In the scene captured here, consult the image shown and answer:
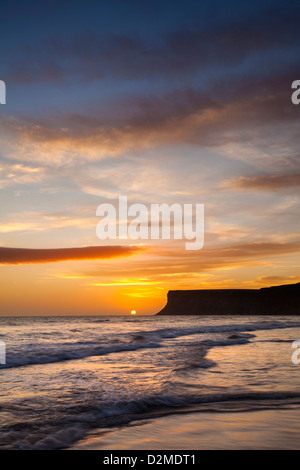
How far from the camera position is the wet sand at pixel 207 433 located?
5.29 meters

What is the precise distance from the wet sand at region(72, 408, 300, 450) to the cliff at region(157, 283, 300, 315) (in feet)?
535

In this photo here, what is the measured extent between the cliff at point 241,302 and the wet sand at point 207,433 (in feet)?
535

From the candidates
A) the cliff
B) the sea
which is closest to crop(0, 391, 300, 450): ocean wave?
the sea

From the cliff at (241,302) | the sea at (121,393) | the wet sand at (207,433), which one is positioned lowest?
the cliff at (241,302)

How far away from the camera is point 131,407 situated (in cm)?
778

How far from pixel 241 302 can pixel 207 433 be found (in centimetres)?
18317

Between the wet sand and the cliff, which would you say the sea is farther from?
the cliff

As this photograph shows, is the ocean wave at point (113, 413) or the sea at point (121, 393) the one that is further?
the sea at point (121, 393)

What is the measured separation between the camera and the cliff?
6417 inches

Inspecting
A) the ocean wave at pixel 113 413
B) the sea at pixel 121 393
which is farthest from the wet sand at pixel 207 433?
the ocean wave at pixel 113 413

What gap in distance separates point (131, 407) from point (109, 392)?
134 centimetres

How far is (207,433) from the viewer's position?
579cm

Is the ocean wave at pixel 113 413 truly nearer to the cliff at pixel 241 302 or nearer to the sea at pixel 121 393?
the sea at pixel 121 393
